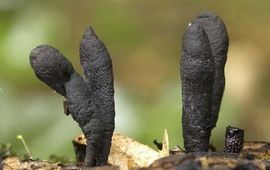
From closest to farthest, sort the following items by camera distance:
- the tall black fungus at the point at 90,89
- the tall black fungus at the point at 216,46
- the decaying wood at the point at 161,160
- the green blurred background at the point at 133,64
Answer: the decaying wood at the point at 161,160
the tall black fungus at the point at 90,89
the tall black fungus at the point at 216,46
the green blurred background at the point at 133,64

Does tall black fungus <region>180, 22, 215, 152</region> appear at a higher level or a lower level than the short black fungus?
higher

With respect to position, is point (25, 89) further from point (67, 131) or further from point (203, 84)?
point (203, 84)

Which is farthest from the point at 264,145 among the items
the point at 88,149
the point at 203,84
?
the point at 88,149

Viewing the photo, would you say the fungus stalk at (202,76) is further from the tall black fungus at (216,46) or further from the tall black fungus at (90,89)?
the tall black fungus at (90,89)

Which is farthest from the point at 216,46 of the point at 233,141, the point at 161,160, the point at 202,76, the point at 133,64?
the point at 133,64

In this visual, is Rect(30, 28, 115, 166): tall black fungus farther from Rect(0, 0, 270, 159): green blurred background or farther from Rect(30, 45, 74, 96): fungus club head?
Rect(0, 0, 270, 159): green blurred background

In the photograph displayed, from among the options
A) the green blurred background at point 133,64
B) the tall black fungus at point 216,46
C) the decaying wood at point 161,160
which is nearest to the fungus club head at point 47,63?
the decaying wood at point 161,160

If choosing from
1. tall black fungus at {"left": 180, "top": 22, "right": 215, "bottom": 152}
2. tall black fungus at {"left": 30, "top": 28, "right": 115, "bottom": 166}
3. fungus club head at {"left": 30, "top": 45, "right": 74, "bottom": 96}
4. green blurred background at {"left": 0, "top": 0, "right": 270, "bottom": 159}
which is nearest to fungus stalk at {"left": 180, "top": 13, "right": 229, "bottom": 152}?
tall black fungus at {"left": 180, "top": 22, "right": 215, "bottom": 152}
